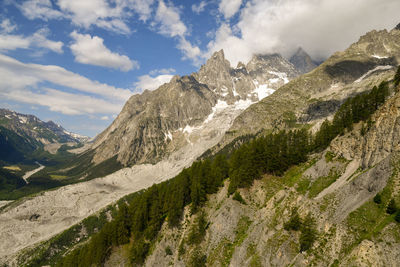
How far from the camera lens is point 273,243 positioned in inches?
1548

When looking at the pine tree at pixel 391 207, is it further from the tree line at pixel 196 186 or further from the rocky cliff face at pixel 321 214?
the tree line at pixel 196 186

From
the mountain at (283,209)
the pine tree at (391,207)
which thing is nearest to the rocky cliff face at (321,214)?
the mountain at (283,209)

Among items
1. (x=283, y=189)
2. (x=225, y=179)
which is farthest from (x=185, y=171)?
(x=283, y=189)

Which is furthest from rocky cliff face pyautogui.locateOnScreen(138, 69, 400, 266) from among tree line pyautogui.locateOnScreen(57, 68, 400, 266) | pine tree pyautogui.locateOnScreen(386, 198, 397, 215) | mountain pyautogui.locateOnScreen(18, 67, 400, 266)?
tree line pyautogui.locateOnScreen(57, 68, 400, 266)

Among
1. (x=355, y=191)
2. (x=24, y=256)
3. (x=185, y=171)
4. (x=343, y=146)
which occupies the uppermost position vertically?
(x=185, y=171)

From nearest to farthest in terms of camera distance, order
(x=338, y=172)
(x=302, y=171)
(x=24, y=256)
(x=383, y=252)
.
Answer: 1. (x=383, y=252)
2. (x=338, y=172)
3. (x=302, y=171)
4. (x=24, y=256)

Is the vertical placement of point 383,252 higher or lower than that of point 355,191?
lower

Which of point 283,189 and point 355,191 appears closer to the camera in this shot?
point 355,191

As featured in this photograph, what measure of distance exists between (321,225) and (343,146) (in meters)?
24.0

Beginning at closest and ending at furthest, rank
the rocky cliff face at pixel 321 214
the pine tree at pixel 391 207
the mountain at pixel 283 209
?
1. the pine tree at pixel 391 207
2. the rocky cliff face at pixel 321 214
3. the mountain at pixel 283 209

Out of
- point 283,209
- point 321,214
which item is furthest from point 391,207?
point 283,209

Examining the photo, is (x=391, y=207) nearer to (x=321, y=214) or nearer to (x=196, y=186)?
(x=321, y=214)

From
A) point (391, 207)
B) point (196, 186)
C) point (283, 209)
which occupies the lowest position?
point (283, 209)

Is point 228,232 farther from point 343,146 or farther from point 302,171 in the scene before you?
point 343,146
